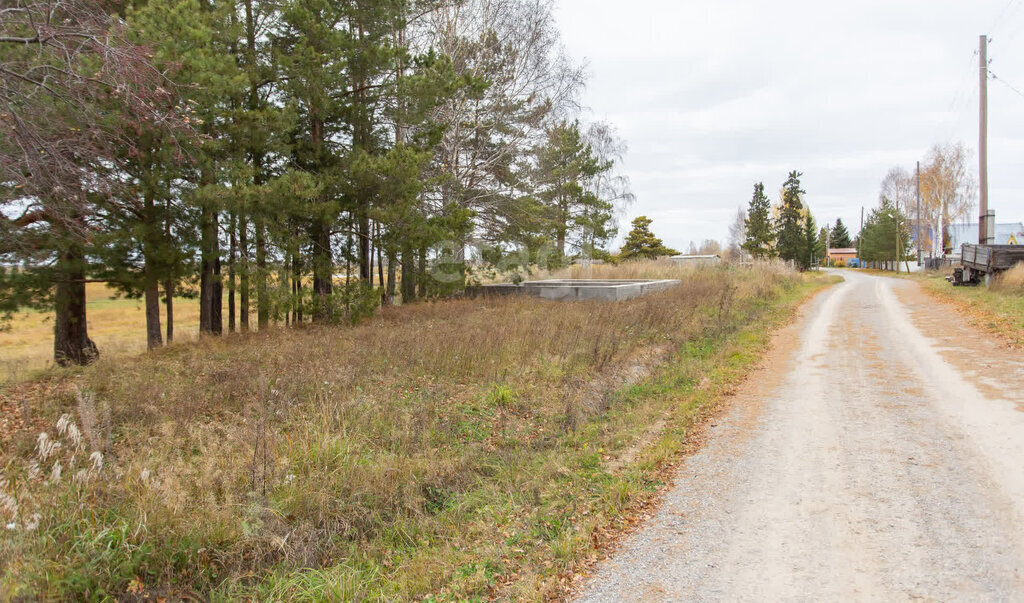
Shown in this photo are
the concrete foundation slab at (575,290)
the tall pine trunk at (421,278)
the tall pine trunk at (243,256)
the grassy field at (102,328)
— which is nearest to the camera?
the tall pine trunk at (243,256)

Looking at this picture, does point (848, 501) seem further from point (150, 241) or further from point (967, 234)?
point (967, 234)

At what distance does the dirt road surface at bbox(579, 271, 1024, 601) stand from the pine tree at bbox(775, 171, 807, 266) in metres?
44.8

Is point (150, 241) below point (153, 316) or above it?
above

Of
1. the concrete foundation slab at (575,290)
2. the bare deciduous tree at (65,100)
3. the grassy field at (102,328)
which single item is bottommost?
the grassy field at (102,328)

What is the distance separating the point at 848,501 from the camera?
4.19 m

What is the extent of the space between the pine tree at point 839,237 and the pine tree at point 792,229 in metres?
61.2

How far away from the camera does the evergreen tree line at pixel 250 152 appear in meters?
6.36

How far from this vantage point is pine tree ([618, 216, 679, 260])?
4759 cm

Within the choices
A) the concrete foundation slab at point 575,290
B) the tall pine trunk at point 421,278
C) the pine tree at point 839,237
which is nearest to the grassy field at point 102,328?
the tall pine trunk at point 421,278

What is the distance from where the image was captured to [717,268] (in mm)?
29281

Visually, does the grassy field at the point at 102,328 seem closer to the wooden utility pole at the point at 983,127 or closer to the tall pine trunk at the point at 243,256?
the tall pine trunk at the point at 243,256

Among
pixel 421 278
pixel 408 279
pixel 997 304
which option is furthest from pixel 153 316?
pixel 997 304

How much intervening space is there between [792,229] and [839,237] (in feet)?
211

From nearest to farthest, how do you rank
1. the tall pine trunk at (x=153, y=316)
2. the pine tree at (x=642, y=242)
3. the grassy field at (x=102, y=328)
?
1. the tall pine trunk at (x=153, y=316)
2. the grassy field at (x=102, y=328)
3. the pine tree at (x=642, y=242)
